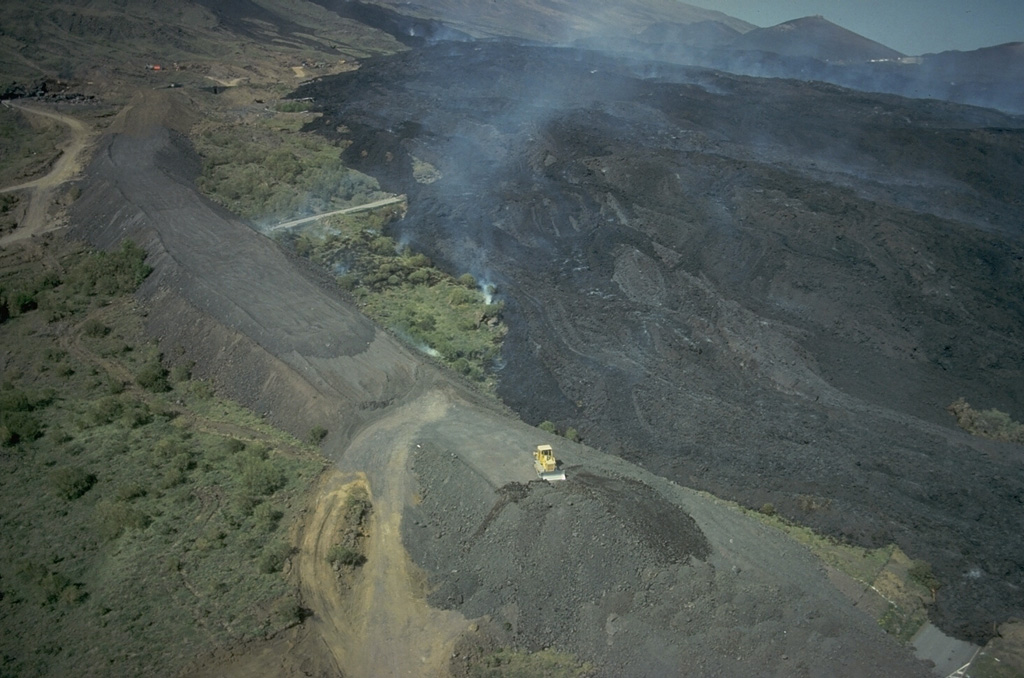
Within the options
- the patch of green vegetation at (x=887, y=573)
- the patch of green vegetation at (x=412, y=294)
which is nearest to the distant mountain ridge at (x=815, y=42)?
the patch of green vegetation at (x=412, y=294)

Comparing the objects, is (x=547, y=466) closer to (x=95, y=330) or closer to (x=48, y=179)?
(x=95, y=330)

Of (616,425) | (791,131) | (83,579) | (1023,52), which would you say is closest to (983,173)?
(791,131)

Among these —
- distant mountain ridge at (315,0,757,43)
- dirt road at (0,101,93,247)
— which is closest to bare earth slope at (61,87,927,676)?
dirt road at (0,101,93,247)

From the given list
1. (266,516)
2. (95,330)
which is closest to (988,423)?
(266,516)

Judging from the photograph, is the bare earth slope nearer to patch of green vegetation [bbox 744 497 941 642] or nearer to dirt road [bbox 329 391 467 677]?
dirt road [bbox 329 391 467 677]

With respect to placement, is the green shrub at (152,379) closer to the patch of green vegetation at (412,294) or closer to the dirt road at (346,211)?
the patch of green vegetation at (412,294)

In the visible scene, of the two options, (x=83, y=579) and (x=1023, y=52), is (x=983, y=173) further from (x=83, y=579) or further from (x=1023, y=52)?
(x=1023, y=52)
